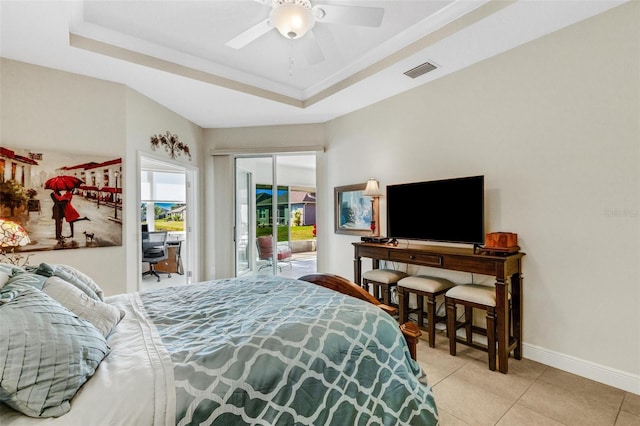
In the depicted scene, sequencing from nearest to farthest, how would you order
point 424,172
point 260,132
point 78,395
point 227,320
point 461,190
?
point 78,395 < point 227,320 < point 461,190 < point 424,172 < point 260,132

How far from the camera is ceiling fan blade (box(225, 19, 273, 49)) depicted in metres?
2.07

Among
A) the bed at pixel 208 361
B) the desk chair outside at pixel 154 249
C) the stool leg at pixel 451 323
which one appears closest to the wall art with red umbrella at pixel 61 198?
the bed at pixel 208 361

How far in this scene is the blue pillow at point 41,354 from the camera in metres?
0.88

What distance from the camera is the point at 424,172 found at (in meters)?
3.29

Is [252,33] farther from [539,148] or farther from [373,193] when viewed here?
[539,148]

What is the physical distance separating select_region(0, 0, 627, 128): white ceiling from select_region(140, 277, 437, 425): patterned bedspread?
6.48 ft

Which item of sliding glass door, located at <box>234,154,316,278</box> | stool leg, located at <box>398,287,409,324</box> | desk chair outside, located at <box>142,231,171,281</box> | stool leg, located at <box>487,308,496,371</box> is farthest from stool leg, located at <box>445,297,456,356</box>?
desk chair outside, located at <box>142,231,171,281</box>

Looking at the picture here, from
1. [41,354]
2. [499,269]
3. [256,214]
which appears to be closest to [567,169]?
[499,269]

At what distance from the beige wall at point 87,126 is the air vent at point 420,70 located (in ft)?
9.85

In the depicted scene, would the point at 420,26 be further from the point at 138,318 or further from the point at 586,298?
the point at 138,318

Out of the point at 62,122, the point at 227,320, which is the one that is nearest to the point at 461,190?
the point at 227,320

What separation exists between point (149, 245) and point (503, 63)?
587 cm

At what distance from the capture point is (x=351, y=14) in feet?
6.48

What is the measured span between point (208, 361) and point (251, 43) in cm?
274
